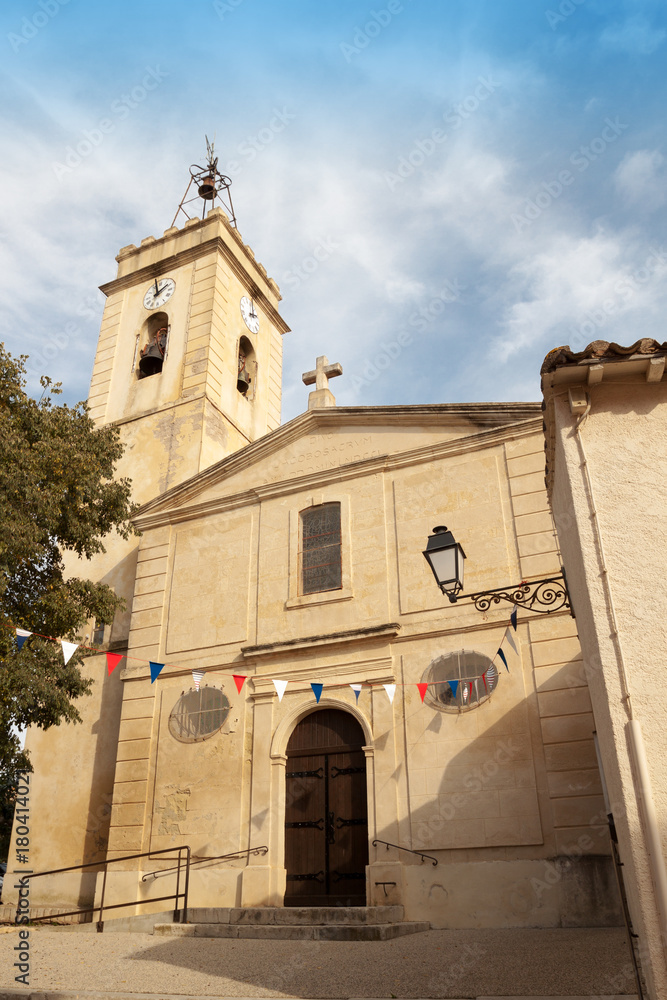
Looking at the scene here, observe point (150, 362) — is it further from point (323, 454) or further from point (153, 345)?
point (323, 454)

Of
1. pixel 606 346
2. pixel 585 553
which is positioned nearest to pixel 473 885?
pixel 585 553

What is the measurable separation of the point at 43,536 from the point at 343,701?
4886mm

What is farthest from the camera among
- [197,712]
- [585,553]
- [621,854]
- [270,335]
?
[270,335]

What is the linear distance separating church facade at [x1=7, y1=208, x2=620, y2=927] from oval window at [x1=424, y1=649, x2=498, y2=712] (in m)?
0.03

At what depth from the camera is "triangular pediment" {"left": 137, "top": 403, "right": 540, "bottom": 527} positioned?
12.3 meters

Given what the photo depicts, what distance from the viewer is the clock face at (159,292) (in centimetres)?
2011

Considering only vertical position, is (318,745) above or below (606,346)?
below

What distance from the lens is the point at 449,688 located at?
35.0 feet

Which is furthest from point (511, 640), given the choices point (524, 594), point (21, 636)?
point (21, 636)

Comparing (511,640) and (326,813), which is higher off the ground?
(511,640)

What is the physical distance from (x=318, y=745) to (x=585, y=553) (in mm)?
7533

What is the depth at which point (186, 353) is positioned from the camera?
60.9ft

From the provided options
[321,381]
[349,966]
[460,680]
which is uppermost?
[321,381]

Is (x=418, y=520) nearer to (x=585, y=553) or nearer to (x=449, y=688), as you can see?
(x=449, y=688)
